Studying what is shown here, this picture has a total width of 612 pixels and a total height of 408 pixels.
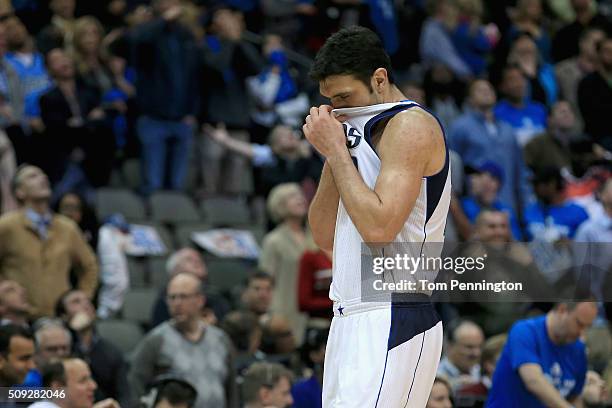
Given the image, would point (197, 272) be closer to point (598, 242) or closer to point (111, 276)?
point (111, 276)

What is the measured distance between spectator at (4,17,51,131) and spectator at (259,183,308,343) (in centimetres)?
264

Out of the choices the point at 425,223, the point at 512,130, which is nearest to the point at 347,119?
the point at 425,223

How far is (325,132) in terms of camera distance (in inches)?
200

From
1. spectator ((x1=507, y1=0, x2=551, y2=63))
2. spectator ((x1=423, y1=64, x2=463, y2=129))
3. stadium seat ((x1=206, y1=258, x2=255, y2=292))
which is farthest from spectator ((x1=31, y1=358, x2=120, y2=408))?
spectator ((x1=507, y1=0, x2=551, y2=63))

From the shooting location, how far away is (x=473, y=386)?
916 cm

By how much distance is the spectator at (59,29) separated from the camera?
14281mm

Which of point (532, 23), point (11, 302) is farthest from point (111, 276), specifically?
point (532, 23)

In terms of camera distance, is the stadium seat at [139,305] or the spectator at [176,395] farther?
the stadium seat at [139,305]

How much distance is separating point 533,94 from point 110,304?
7.10 meters

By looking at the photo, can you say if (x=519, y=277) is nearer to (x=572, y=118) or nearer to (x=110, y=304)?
(x=110, y=304)

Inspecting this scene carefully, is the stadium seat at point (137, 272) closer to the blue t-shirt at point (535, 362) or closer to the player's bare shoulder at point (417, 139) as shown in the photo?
the blue t-shirt at point (535, 362)

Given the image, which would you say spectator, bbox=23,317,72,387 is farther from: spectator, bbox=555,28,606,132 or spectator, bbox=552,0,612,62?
spectator, bbox=552,0,612,62

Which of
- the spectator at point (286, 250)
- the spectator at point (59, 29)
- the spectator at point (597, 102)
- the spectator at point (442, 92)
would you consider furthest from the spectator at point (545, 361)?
the spectator at point (597, 102)

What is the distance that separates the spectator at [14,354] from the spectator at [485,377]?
2861 millimetres
